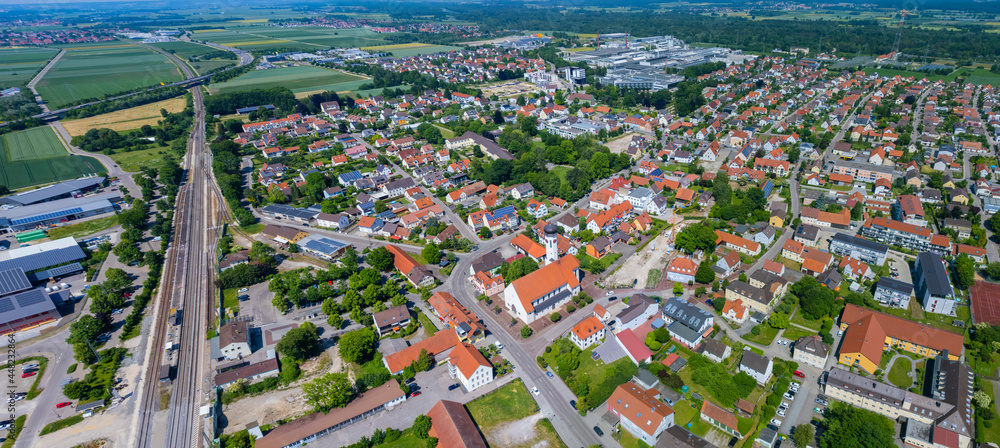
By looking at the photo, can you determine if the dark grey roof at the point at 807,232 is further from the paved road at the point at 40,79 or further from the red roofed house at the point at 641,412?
the paved road at the point at 40,79

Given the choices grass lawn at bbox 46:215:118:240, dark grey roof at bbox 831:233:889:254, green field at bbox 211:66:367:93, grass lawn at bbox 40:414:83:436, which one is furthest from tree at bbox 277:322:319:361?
green field at bbox 211:66:367:93

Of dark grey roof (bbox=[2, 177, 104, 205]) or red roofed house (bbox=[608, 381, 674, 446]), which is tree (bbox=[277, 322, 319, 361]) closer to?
red roofed house (bbox=[608, 381, 674, 446])

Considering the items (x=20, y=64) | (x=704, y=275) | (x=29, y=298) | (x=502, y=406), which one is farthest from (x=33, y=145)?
(x=704, y=275)

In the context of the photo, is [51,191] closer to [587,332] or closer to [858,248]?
[587,332]

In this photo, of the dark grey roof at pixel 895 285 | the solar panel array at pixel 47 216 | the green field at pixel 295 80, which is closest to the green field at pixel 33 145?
the solar panel array at pixel 47 216

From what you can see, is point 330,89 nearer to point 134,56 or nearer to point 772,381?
point 134,56

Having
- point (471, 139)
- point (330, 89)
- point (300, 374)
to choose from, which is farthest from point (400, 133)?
point (300, 374)

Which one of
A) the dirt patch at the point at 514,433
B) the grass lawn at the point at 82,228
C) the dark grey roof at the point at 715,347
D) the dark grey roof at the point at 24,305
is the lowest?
the dirt patch at the point at 514,433
